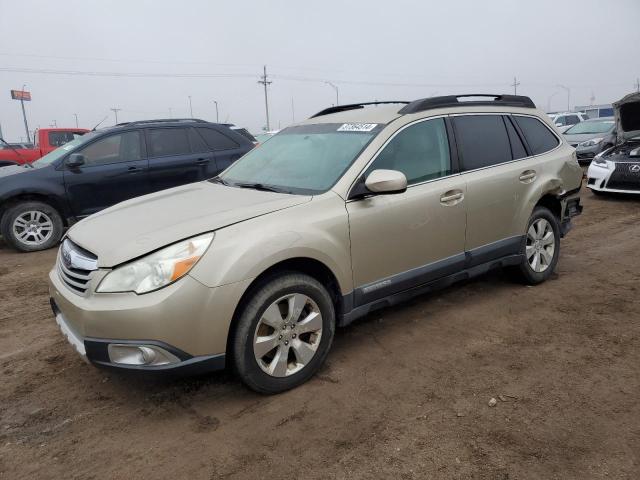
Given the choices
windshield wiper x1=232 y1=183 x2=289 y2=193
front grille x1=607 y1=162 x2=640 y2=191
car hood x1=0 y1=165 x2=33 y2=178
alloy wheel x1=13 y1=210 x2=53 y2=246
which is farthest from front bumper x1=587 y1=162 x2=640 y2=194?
car hood x1=0 y1=165 x2=33 y2=178

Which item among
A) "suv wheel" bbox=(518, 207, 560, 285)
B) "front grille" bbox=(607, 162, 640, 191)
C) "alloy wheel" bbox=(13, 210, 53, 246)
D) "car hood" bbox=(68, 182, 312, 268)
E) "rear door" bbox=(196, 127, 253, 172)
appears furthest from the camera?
"front grille" bbox=(607, 162, 640, 191)

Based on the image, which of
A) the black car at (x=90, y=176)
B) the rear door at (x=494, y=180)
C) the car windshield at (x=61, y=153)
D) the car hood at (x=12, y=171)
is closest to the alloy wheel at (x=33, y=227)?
the black car at (x=90, y=176)

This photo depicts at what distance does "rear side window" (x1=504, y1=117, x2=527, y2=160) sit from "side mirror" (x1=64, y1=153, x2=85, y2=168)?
5519 millimetres

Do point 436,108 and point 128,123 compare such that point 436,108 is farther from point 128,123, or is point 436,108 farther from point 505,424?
point 128,123

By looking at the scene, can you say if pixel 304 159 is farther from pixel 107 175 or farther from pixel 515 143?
pixel 107 175

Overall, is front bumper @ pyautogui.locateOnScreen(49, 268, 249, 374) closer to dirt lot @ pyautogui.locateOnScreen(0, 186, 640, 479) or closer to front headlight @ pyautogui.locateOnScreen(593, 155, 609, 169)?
dirt lot @ pyautogui.locateOnScreen(0, 186, 640, 479)

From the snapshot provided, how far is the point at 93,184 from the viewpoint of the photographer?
22.8 feet

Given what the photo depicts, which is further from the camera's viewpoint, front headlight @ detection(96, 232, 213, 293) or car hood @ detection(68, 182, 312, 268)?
car hood @ detection(68, 182, 312, 268)

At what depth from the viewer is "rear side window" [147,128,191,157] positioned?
7406 mm

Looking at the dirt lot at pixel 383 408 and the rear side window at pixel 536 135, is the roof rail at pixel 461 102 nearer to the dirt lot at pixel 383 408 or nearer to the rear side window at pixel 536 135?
the rear side window at pixel 536 135

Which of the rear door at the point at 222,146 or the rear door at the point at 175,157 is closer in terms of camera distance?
the rear door at the point at 175,157

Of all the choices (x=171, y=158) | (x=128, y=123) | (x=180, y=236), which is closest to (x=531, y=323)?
(x=180, y=236)

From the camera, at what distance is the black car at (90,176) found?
680 cm

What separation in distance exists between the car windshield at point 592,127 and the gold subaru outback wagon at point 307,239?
12.8 meters
